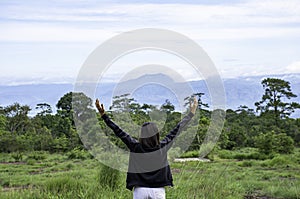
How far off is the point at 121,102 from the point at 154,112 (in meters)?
0.59

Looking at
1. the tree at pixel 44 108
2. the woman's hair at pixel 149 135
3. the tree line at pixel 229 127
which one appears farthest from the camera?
the tree at pixel 44 108

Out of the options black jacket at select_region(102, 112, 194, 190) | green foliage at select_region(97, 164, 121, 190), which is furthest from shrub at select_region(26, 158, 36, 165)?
black jacket at select_region(102, 112, 194, 190)

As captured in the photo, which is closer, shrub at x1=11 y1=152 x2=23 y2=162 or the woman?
the woman

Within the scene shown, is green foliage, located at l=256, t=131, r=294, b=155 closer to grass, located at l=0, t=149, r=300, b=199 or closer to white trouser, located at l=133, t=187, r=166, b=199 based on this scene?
grass, located at l=0, t=149, r=300, b=199

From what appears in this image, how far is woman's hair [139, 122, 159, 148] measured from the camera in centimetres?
373

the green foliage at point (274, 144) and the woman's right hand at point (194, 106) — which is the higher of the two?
the woman's right hand at point (194, 106)

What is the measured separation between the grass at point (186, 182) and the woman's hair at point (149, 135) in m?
1.95

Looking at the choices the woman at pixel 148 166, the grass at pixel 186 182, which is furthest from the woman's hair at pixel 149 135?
the grass at pixel 186 182

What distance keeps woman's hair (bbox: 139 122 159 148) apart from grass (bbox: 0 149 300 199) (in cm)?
195

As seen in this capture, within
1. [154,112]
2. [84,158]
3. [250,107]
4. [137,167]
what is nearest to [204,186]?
[154,112]

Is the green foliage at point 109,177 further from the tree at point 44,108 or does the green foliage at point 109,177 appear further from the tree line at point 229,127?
the tree at point 44,108

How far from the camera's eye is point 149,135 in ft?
12.3

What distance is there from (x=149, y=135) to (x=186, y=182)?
2.36m

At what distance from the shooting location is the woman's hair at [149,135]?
12.2ft
